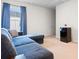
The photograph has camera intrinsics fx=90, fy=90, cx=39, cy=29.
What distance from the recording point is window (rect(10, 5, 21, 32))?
5.23 meters

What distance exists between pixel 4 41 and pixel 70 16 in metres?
4.27

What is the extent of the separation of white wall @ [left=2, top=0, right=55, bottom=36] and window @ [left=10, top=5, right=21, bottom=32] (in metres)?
0.31

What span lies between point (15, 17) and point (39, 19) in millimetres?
1759

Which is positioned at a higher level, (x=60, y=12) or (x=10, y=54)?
(x=60, y=12)

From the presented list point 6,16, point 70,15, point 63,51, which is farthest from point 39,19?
point 63,51

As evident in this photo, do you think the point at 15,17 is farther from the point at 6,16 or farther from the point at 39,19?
the point at 39,19

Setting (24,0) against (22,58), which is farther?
(24,0)

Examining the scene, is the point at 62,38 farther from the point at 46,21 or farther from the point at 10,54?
the point at 10,54

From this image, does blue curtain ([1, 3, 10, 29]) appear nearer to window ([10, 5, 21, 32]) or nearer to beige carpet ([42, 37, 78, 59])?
window ([10, 5, 21, 32])

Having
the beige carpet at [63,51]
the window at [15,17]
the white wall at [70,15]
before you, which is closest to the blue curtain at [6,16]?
the window at [15,17]

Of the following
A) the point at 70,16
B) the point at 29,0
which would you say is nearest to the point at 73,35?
the point at 70,16

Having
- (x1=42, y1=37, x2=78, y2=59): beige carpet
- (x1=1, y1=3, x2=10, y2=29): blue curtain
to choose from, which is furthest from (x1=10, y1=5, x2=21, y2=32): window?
(x1=42, y1=37, x2=78, y2=59): beige carpet

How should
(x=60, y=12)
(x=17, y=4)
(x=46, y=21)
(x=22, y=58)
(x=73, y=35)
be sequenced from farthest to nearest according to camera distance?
(x=46, y=21), (x=60, y=12), (x=17, y=4), (x=73, y=35), (x=22, y=58)

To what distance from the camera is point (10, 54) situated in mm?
1404
